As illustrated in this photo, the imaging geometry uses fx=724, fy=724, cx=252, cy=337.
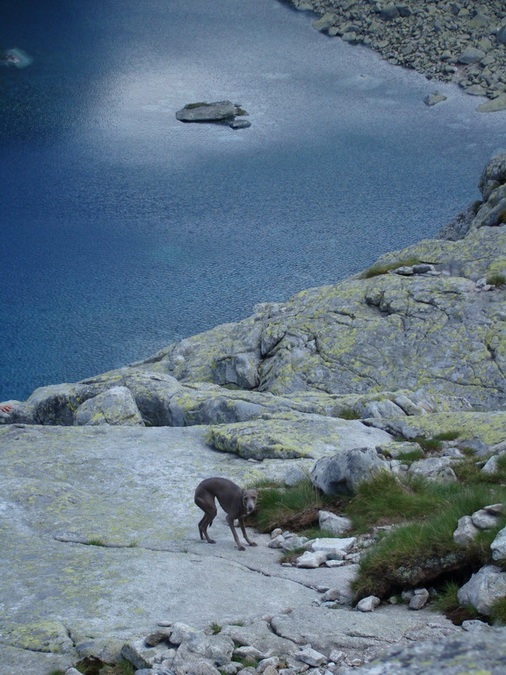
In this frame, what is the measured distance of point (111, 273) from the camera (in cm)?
4556

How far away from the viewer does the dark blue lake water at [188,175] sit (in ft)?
138

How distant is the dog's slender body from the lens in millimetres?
10844

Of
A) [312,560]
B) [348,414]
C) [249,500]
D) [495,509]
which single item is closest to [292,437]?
[348,414]

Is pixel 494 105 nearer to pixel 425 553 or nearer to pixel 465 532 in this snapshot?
pixel 465 532

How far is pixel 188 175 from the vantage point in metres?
56.6

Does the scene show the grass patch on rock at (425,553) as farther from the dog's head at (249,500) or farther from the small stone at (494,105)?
the small stone at (494,105)

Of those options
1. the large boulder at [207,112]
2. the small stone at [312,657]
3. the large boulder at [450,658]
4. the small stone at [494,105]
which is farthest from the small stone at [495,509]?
the small stone at [494,105]

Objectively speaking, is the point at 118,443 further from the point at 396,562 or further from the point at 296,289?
the point at 296,289

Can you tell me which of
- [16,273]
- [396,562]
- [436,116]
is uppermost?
[396,562]

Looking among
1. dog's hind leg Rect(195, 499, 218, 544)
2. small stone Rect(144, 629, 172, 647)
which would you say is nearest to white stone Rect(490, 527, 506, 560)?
small stone Rect(144, 629, 172, 647)

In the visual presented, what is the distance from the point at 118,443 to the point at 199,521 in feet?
14.6

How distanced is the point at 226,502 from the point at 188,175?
158ft

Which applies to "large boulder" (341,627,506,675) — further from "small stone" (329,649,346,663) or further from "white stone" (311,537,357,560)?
"white stone" (311,537,357,560)

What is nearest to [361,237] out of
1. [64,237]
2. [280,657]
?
[64,237]
